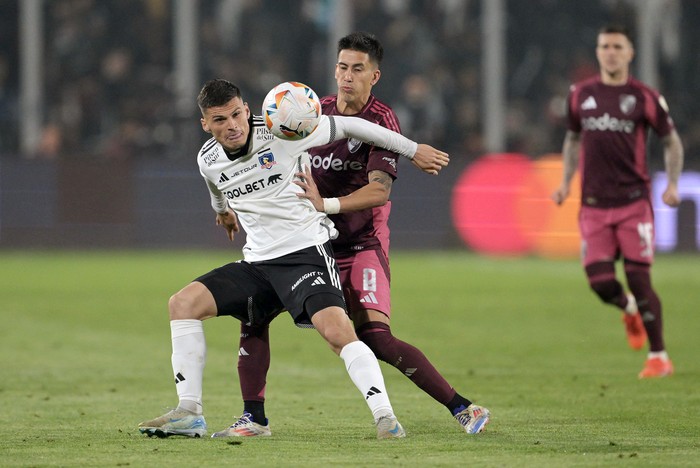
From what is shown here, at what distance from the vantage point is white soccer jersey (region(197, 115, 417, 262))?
6.87 m

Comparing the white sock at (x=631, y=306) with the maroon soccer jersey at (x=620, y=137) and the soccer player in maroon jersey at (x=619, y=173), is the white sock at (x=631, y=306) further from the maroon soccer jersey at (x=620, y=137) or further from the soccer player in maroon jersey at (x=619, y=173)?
the maroon soccer jersey at (x=620, y=137)

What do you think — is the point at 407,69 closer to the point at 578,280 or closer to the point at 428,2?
the point at 428,2

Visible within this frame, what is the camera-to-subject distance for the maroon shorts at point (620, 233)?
9.88 metres

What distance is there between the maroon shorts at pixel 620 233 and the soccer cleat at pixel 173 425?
4.21m

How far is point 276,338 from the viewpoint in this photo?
39.5 ft

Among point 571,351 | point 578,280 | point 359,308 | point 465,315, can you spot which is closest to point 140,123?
point 578,280

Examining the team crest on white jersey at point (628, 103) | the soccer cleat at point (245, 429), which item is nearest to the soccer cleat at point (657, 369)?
the team crest on white jersey at point (628, 103)

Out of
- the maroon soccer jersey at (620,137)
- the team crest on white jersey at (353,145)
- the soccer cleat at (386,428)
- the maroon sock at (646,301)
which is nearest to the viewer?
the soccer cleat at (386,428)

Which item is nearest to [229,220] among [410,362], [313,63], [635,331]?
[410,362]

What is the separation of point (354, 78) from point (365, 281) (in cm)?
109

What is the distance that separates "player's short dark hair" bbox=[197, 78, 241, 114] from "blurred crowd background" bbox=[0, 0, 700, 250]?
14.5 m

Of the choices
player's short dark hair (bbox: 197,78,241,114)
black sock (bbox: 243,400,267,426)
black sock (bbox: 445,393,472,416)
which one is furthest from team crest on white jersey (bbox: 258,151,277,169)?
black sock (bbox: 445,393,472,416)

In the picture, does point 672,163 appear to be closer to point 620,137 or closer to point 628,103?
point 620,137

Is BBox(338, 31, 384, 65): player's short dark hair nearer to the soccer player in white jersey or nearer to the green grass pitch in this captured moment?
the soccer player in white jersey
